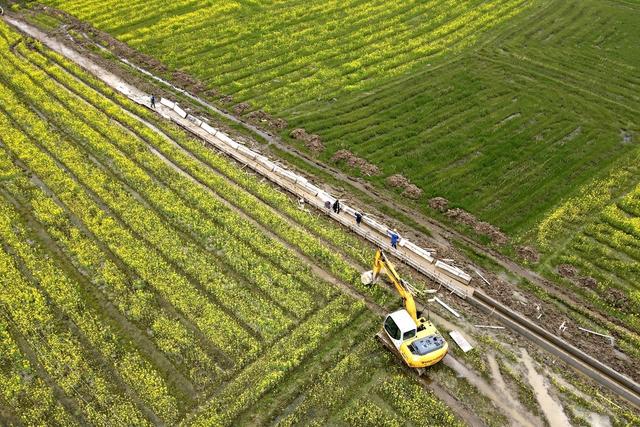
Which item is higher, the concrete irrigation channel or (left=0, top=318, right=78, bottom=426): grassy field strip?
the concrete irrigation channel

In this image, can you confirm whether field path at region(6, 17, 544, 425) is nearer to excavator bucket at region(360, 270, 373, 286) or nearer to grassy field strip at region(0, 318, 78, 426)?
excavator bucket at region(360, 270, 373, 286)

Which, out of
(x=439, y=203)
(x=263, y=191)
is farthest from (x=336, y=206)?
(x=439, y=203)

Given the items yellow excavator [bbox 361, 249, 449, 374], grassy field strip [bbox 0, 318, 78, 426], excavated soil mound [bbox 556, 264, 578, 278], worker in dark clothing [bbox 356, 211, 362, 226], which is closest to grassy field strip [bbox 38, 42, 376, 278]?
worker in dark clothing [bbox 356, 211, 362, 226]

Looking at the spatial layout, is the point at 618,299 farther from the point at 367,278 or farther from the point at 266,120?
the point at 266,120

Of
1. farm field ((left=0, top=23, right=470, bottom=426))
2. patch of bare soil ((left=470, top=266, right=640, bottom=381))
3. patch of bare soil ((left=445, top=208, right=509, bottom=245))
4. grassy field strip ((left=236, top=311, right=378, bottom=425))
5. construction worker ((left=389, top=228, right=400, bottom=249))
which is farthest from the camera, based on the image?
patch of bare soil ((left=445, top=208, right=509, bottom=245))

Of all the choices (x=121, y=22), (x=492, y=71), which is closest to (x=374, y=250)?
(x=492, y=71)

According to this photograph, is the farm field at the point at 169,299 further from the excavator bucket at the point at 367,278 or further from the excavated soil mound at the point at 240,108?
the excavated soil mound at the point at 240,108

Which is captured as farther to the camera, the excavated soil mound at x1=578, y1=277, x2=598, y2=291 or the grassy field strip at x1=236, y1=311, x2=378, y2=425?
the excavated soil mound at x1=578, y1=277, x2=598, y2=291

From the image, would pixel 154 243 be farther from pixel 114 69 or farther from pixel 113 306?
pixel 114 69

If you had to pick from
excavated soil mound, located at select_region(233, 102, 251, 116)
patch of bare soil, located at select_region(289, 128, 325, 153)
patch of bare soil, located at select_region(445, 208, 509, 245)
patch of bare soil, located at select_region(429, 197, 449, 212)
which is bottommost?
patch of bare soil, located at select_region(445, 208, 509, 245)
